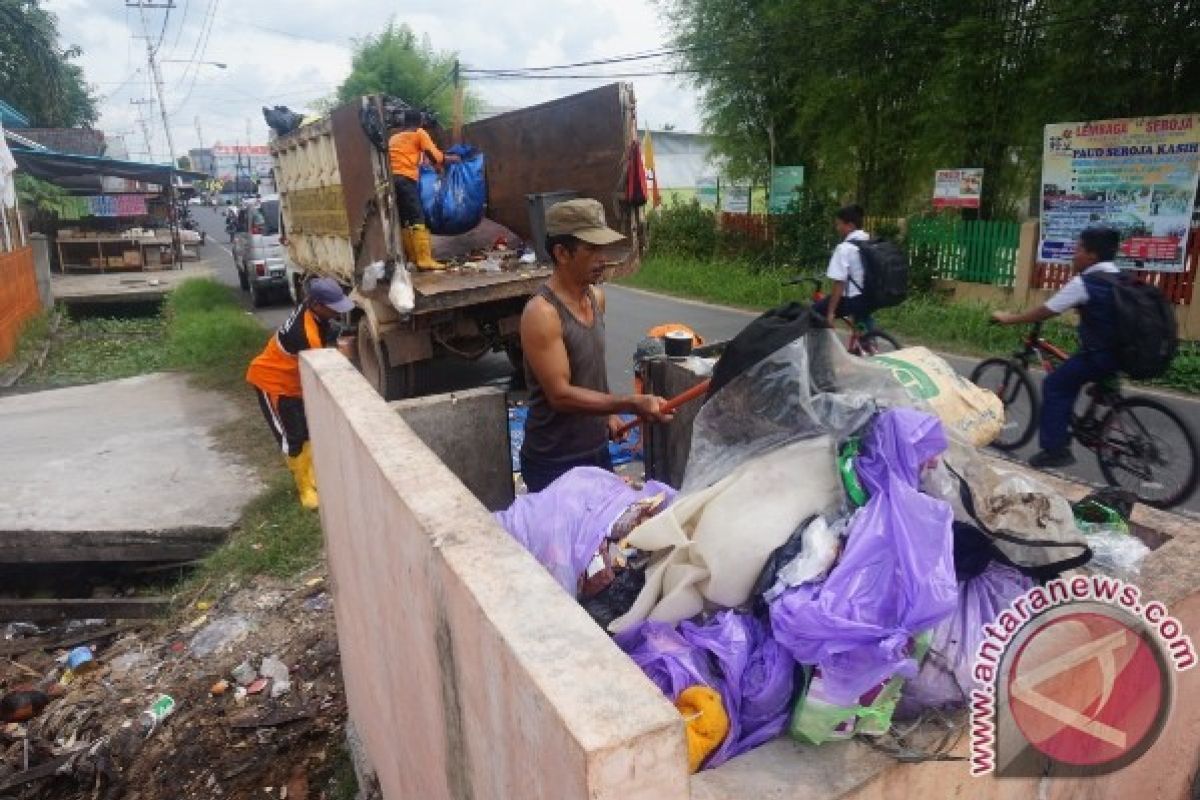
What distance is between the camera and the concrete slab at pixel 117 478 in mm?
5254

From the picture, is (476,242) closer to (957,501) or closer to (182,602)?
(182,602)

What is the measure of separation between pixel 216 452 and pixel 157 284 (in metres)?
12.9

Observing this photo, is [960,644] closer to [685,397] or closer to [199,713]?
[685,397]

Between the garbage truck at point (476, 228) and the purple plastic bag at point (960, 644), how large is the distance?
4607 mm

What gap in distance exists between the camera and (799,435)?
71.1 inches

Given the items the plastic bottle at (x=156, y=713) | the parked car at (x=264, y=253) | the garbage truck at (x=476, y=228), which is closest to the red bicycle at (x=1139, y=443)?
the garbage truck at (x=476, y=228)

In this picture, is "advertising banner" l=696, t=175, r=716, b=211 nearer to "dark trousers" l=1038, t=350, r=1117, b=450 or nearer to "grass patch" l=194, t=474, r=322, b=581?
"dark trousers" l=1038, t=350, r=1117, b=450

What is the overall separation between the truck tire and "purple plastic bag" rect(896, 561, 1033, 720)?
5823 millimetres

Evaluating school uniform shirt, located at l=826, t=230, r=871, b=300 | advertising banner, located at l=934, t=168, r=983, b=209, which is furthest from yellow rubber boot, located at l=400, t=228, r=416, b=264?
advertising banner, located at l=934, t=168, r=983, b=209

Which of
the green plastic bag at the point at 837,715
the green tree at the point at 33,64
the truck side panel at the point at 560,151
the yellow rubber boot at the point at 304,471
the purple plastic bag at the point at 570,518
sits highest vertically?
the green tree at the point at 33,64

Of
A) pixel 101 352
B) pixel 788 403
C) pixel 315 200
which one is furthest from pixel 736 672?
pixel 101 352

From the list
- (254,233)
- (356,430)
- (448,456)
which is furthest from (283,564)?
(254,233)

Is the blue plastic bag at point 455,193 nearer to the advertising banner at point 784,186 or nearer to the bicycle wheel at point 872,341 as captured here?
the bicycle wheel at point 872,341

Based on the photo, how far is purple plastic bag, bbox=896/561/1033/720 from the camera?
154cm
